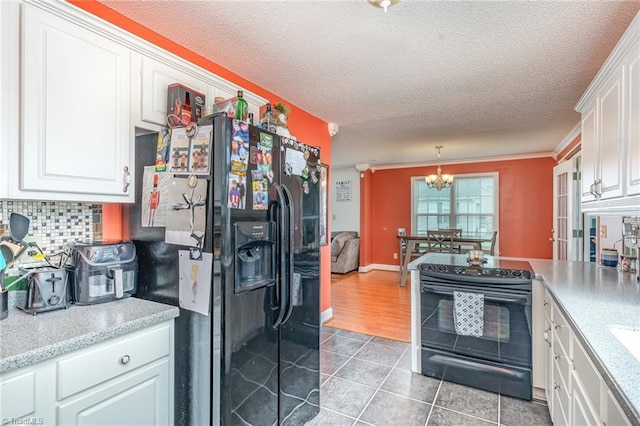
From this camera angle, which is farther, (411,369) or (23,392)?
(411,369)

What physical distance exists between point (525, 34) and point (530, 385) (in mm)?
2319

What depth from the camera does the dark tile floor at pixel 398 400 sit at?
2098 millimetres

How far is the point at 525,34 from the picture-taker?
75.5 inches

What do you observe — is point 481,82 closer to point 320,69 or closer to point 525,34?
point 525,34

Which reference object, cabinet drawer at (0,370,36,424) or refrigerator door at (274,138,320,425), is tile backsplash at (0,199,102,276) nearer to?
cabinet drawer at (0,370,36,424)

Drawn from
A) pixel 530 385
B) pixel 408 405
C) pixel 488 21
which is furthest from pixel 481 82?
pixel 408 405

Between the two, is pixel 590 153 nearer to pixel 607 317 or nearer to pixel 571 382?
pixel 607 317

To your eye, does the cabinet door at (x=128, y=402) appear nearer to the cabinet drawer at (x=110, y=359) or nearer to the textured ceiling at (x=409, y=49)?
the cabinet drawer at (x=110, y=359)

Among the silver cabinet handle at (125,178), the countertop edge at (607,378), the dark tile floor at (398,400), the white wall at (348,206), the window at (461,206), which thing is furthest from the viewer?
the white wall at (348,206)

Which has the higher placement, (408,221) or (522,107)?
(522,107)

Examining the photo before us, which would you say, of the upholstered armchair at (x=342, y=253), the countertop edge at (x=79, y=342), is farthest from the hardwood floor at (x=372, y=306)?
the countertop edge at (x=79, y=342)

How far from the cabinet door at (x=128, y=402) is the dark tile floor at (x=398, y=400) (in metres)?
1.05

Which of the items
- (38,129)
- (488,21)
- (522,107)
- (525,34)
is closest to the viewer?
(38,129)

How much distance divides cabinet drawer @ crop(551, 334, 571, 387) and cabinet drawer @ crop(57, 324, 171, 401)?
1870 millimetres
